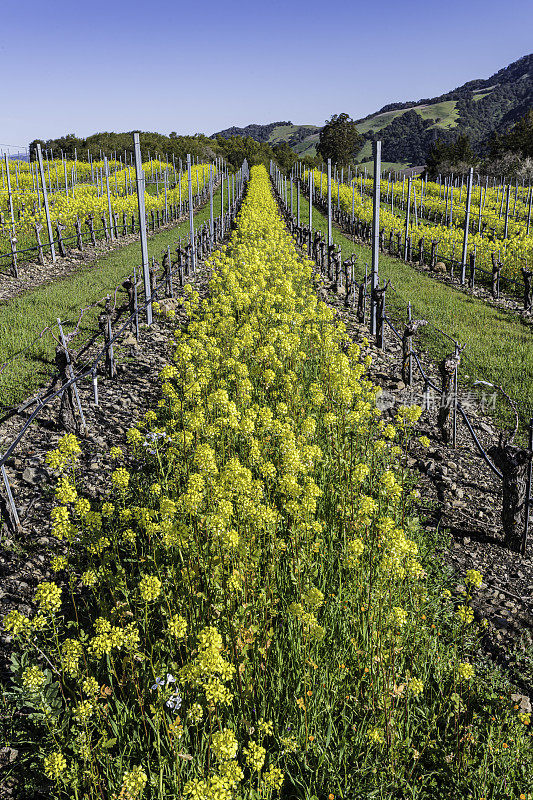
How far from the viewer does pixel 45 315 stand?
14164 millimetres

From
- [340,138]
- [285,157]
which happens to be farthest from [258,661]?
[285,157]

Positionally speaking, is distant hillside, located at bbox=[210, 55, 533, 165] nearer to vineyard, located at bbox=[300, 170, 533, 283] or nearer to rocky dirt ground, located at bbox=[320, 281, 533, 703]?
vineyard, located at bbox=[300, 170, 533, 283]

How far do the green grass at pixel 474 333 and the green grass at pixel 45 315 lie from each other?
8341 mm

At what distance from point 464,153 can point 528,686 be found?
72.9 m

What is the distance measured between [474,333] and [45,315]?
11130mm

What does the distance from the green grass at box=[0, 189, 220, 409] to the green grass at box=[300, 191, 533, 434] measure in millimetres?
8341

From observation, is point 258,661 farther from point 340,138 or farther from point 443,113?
point 443,113

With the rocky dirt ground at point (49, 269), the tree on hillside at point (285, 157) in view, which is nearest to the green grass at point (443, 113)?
the tree on hillside at point (285, 157)

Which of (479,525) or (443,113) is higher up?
(443,113)

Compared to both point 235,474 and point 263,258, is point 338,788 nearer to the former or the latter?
point 235,474

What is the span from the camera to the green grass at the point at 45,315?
10.4 m

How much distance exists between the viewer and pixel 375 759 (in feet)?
11.7

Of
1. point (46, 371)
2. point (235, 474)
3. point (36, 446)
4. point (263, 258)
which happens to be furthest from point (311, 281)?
point (235, 474)

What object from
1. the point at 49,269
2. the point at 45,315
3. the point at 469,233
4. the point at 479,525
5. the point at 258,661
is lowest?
the point at 479,525
